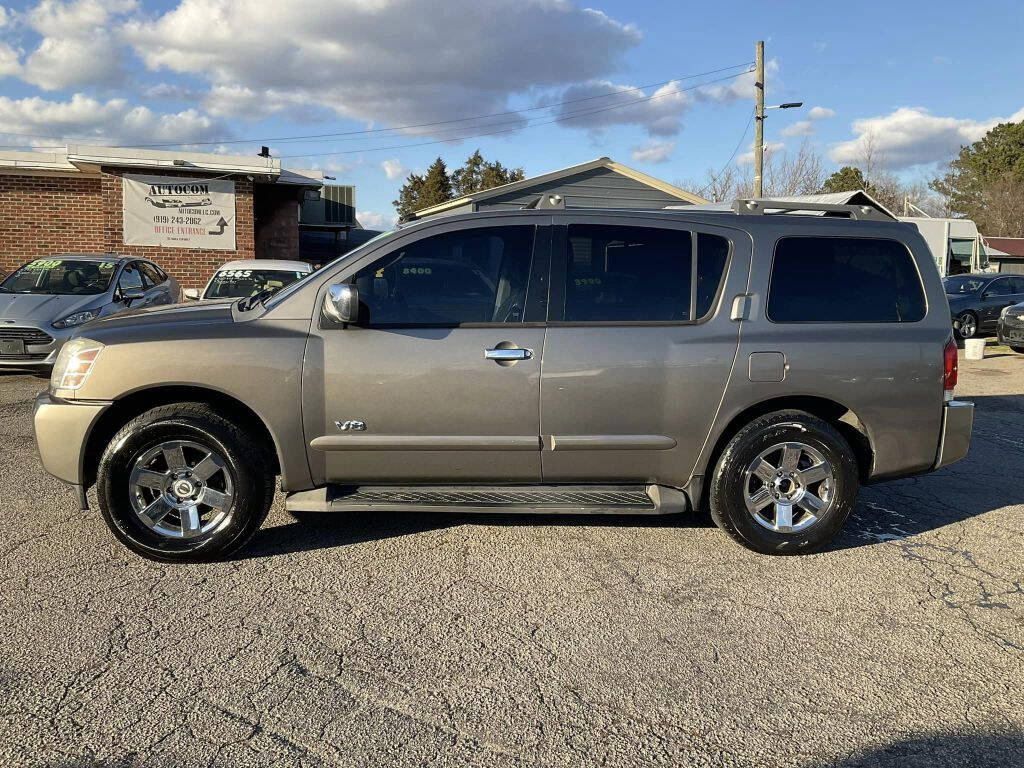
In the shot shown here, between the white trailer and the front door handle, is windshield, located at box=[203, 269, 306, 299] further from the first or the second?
the white trailer

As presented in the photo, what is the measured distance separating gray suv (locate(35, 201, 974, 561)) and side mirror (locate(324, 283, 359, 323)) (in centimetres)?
2

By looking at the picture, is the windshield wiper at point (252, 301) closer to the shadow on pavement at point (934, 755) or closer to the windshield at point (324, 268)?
the windshield at point (324, 268)

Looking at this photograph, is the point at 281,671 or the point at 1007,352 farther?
the point at 1007,352

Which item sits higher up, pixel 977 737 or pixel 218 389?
pixel 218 389

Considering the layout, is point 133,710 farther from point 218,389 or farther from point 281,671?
point 218,389

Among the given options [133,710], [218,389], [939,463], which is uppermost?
[218,389]

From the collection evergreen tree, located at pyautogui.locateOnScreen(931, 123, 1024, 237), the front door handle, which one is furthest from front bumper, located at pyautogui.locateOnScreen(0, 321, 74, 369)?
evergreen tree, located at pyautogui.locateOnScreen(931, 123, 1024, 237)

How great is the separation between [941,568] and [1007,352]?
13.8m

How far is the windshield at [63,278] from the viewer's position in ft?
35.9

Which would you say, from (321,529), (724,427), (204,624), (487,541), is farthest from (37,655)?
(724,427)

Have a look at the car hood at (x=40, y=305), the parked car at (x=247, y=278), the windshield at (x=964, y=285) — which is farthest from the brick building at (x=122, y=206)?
the windshield at (x=964, y=285)

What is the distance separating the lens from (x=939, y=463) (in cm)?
476

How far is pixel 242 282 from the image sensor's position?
11.4m

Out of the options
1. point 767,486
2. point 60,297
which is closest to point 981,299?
point 767,486
